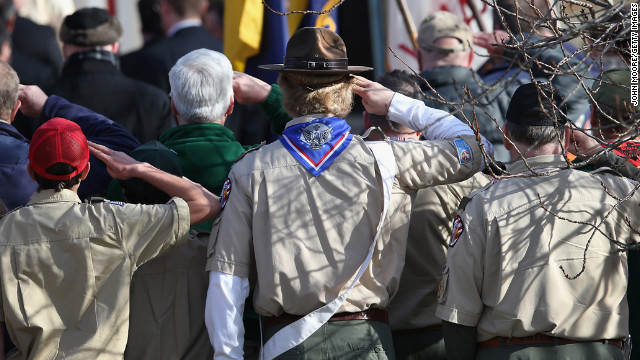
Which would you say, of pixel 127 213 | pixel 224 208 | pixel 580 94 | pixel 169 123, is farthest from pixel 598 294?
pixel 169 123

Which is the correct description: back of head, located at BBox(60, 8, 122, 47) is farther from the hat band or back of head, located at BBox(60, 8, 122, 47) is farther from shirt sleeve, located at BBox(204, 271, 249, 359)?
shirt sleeve, located at BBox(204, 271, 249, 359)

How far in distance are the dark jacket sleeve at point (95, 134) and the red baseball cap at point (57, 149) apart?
574 millimetres

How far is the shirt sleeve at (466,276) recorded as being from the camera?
3537mm

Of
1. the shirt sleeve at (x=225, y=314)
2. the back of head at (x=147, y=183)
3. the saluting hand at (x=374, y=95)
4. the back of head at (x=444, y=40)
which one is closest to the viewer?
the shirt sleeve at (x=225, y=314)

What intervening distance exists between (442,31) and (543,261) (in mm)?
2453

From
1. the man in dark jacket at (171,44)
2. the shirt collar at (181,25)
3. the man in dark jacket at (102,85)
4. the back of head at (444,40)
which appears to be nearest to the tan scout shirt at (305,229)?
the man in dark jacket at (102,85)

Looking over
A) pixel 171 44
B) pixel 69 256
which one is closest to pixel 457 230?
pixel 69 256

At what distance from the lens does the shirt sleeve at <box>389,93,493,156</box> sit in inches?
149

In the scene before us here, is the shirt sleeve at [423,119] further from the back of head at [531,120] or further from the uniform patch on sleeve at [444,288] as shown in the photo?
the uniform patch on sleeve at [444,288]

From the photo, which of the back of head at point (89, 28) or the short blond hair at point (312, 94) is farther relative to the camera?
the back of head at point (89, 28)

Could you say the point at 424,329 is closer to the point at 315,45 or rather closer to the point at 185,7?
the point at 315,45

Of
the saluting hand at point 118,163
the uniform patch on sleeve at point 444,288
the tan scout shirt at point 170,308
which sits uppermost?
the saluting hand at point 118,163

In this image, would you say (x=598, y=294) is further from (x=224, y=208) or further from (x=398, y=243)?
(x=224, y=208)

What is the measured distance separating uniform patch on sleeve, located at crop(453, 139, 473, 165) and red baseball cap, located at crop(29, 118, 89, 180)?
1390 mm
